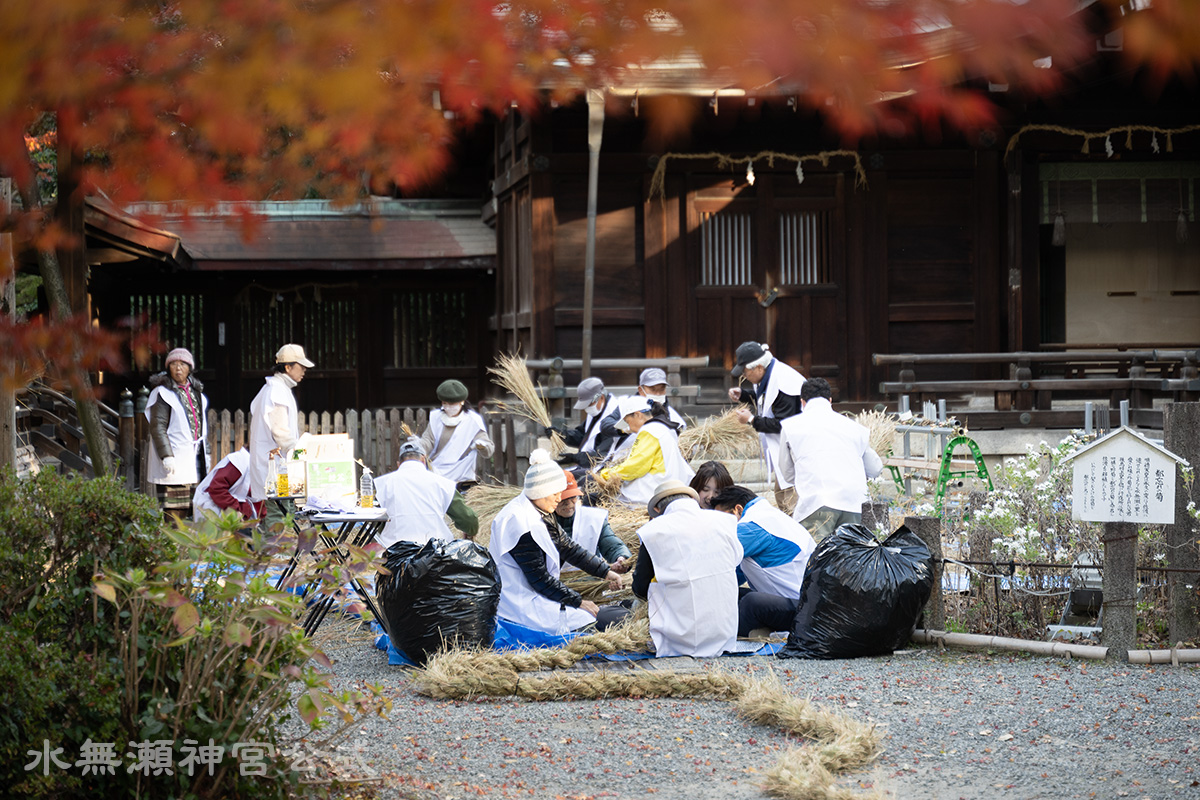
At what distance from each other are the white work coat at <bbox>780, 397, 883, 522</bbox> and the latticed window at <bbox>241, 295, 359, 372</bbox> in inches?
407

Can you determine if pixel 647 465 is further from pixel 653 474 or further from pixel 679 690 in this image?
pixel 679 690

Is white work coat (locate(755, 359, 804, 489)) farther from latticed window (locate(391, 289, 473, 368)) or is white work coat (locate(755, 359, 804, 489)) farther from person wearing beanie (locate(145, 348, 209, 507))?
latticed window (locate(391, 289, 473, 368))

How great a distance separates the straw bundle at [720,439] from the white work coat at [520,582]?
4.63 metres

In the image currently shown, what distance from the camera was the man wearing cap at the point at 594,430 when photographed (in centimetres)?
955

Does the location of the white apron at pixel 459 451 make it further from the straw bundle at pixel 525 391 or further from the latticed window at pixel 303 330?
the latticed window at pixel 303 330

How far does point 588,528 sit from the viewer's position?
280 inches

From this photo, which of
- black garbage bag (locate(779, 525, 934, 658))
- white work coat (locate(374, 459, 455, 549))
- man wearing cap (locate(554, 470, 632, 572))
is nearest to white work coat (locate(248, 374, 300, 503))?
white work coat (locate(374, 459, 455, 549))

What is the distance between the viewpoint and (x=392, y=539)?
7.04 meters

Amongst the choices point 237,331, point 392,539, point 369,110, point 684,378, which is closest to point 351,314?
point 237,331

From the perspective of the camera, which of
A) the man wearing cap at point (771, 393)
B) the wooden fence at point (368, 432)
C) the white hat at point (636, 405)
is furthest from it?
the wooden fence at point (368, 432)

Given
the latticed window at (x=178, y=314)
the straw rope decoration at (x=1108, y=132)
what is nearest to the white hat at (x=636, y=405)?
the straw rope decoration at (x=1108, y=132)

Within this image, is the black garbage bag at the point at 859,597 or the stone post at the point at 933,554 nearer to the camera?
the black garbage bag at the point at 859,597

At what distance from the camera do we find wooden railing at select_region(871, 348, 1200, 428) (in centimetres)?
1188

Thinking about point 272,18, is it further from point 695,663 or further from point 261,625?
point 695,663
